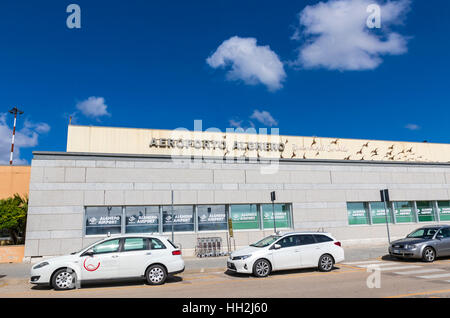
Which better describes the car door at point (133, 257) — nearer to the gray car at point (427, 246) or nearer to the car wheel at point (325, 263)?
the car wheel at point (325, 263)

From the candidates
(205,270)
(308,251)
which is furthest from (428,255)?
(205,270)

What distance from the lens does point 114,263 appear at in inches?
388

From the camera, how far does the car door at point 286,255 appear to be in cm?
1146

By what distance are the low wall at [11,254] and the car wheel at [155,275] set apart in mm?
8914

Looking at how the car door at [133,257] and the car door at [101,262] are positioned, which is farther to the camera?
the car door at [133,257]

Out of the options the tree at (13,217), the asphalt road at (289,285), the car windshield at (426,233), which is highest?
the tree at (13,217)

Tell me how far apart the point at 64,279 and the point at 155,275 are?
255 centimetres

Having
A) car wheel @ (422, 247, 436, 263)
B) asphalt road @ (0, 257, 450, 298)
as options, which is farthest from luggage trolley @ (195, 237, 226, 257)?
car wheel @ (422, 247, 436, 263)

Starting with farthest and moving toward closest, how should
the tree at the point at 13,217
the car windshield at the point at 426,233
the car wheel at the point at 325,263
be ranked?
the tree at the point at 13,217, the car windshield at the point at 426,233, the car wheel at the point at 325,263

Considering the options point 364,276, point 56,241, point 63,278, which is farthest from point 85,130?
point 364,276

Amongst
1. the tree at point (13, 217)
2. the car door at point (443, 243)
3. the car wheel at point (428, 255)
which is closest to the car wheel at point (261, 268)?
the car wheel at point (428, 255)

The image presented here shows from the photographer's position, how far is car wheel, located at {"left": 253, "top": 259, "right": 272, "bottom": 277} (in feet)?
36.7

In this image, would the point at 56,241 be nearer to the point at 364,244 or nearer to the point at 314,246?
the point at 314,246

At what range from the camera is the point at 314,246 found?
1207cm
